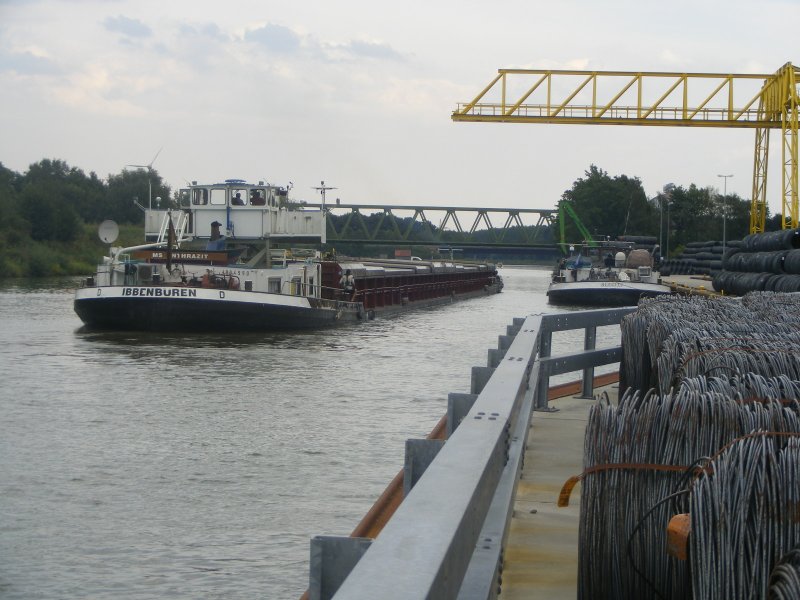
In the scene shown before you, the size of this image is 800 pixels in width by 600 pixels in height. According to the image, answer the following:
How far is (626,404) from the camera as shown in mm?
3676

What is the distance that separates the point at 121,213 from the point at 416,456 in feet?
283

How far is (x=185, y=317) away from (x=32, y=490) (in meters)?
17.6

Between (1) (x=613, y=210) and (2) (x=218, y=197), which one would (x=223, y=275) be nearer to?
(2) (x=218, y=197)

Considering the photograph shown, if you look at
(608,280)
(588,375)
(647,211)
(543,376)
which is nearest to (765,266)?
(588,375)

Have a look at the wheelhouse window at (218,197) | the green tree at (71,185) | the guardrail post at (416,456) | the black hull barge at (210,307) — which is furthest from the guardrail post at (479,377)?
the green tree at (71,185)

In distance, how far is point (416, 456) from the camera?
12.5ft

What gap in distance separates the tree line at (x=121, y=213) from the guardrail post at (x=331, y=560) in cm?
4527

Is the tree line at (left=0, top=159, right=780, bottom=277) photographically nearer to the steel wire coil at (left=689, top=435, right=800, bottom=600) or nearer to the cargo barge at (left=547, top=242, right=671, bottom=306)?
the cargo barge at (left=547, top=242, right=671, bottom=306)

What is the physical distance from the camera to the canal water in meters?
8.09

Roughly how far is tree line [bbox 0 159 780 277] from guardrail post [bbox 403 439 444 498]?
145 ft

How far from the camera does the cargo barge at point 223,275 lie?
2791 cm

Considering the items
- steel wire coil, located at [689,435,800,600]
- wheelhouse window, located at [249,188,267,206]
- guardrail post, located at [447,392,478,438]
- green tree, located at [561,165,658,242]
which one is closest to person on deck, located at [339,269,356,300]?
wheelhouse window, located at [249,188,267,206]

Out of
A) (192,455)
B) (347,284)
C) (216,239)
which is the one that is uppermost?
(216,239)

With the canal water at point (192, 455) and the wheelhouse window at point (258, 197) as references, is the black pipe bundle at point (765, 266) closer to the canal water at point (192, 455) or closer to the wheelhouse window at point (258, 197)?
the canal water at point (192, 455)
